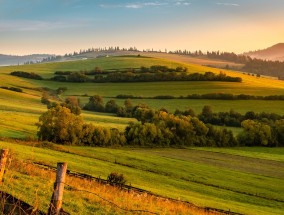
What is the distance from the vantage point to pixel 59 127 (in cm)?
8081

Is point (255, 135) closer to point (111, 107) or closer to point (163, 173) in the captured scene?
point (163, 173)

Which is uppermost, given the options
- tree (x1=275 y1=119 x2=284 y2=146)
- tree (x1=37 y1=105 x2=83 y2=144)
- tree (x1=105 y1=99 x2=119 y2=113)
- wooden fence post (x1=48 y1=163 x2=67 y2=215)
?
wooden fence post (x1=48 y1=163 x2=67 y2=215)

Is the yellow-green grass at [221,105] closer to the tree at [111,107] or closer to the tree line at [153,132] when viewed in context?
the tree at [111,107]

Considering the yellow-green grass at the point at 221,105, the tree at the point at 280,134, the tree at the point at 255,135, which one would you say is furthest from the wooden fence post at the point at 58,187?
the yellow-green grass at the point at 221,105

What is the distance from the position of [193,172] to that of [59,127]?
28.7m

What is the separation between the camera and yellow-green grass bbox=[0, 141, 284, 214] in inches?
1971

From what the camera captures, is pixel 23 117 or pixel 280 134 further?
pixel 280 134

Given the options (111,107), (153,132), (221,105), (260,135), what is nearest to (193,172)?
(153,132)

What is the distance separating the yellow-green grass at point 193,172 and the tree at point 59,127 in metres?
5.47

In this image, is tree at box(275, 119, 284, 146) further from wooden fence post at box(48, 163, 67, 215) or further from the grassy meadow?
wooden fence post at box(48, 163, 67, 215)

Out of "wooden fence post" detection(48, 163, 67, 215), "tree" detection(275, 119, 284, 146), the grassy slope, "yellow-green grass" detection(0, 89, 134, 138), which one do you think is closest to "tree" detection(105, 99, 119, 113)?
"yellow-green grass" detection(0, 89, 134, 138)

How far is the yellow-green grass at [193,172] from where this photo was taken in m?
50.1

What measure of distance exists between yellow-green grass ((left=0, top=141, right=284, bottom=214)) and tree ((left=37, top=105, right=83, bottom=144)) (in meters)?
5.47

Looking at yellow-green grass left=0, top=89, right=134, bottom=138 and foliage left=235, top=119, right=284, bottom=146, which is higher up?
yellow-green grass left=0, top=89, right=134, bottom=138
